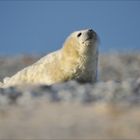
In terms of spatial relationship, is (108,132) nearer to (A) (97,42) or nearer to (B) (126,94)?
(B) (126,94)

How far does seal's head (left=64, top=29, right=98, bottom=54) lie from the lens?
14.2m

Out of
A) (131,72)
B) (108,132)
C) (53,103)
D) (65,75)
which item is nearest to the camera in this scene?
(108,132)

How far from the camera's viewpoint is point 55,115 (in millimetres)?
8414

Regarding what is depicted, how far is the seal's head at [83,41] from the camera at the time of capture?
14.2 meters

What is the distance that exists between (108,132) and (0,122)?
4.65 ft

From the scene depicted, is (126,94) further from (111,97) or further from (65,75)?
(65,75)

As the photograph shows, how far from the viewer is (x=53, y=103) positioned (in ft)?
30.2

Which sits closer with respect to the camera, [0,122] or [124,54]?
[0,122]

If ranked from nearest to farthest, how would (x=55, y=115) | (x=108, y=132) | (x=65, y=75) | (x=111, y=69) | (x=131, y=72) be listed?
(x=108, y=132), (x=55, y=115), (x=65, y=75), (x=131, y=72), (x=111, y=69)

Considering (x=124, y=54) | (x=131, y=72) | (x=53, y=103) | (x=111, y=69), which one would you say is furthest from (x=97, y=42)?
(x=124, y=54)

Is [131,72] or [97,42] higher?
[131,72]

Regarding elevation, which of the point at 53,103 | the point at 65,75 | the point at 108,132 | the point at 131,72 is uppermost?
the point at 131,72

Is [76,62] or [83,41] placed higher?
[83,41]

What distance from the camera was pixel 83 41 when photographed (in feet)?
46.8
